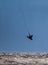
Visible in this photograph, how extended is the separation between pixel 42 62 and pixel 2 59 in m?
1.58

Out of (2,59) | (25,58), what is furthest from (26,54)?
(2,59)

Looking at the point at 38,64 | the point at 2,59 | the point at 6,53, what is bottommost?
the point at 38,64

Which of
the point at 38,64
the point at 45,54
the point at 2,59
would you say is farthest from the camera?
the point at 45,54

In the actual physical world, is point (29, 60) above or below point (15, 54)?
below

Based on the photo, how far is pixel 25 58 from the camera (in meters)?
10.0

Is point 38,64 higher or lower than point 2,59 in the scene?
lower

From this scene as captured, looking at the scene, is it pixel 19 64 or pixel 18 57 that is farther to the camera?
pixel 18 57

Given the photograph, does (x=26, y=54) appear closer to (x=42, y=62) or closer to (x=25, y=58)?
(x=25, y=58)

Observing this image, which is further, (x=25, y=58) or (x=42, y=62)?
(x=25, y=58)

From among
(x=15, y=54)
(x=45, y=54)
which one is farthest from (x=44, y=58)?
(x=15, y=54)

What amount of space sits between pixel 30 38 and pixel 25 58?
104 cm

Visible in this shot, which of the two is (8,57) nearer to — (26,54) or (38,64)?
(26,54)

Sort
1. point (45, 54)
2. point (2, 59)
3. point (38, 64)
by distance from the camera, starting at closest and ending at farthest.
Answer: point (38, 64)
point (2, 59)
point (45, 54)

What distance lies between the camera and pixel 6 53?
10.8 m
